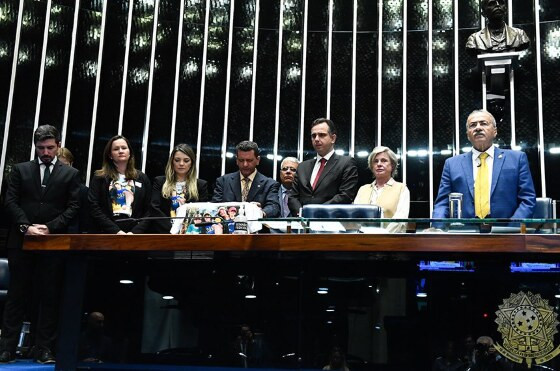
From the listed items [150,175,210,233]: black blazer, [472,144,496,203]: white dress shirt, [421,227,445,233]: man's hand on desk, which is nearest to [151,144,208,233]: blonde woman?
[150,175,210,233]: black blazer

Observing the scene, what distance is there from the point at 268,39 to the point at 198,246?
16.4 feet

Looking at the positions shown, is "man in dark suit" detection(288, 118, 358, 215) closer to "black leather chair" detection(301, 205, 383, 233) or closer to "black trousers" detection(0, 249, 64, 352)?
"black leather chair" detection(301, 205, 383, 233)

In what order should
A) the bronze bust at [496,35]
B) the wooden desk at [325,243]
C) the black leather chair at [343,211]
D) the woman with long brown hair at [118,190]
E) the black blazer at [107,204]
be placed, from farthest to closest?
the bronze bust at [496,35] < the woman with long brown hair at [118,190] < the black blazer at [107,204] < the black leather chair at [343,211] < the wooden desk at [325,243]

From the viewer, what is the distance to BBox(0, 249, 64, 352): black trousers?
3.94 metres

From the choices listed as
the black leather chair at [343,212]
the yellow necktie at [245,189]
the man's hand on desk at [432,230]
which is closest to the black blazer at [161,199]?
the yellow necktie at [245,189]

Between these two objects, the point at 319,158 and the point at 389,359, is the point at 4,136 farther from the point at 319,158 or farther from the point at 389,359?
the point at 389,359

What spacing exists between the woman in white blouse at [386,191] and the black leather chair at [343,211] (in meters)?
1.26

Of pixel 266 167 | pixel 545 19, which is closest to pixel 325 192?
pixel 266 167

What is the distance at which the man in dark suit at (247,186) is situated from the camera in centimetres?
431

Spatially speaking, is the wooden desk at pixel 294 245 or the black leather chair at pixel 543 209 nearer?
the wooden desk at pixel 294 245

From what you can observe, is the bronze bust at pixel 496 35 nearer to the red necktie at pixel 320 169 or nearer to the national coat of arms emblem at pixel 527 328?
the red necktie at pixel 320 169

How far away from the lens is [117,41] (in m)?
7.14

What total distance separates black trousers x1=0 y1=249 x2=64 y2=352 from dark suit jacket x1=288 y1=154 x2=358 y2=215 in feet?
4.75

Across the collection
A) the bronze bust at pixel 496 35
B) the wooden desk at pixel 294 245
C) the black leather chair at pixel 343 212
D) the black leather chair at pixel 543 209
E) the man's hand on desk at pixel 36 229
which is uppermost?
the bronze bust at pixel 496 35
